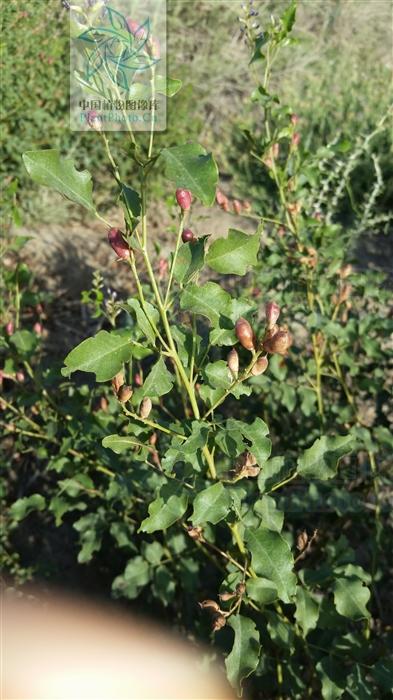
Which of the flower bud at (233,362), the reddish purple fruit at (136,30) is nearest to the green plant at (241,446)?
the flower bud at (233,362)

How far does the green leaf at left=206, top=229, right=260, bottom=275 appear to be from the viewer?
2.94ft

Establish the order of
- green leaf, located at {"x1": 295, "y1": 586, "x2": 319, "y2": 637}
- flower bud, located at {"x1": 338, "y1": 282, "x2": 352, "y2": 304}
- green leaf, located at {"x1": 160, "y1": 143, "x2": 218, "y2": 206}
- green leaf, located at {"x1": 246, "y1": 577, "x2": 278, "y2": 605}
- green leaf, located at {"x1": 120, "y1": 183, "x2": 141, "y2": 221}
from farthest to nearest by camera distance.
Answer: flower bud, located at {"x1": 338, "y1": 282, "x2": 352, "y2": 304}, green leaf, located at {"x1": 295, "y1": 586, "x2": 319, "y2": 637}, green leaf, located at {"x1": 246, "y1": 577, "x2": 278, "y2": 605}, green leaf, located at {"x1": 120, "y1": 183, "x2": 141, "y2": 221}, green leaf, located at {"x1": 160, "y1": 143, "x2": 218, "y2": 206}

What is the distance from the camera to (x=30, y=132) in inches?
139

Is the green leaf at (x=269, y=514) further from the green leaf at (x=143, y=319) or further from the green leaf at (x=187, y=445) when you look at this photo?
the green leaf at (x=143, y=319)

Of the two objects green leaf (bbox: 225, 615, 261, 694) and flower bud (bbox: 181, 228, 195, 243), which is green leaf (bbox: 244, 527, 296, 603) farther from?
flower bud (bbox: 181, 228, 195, 243)

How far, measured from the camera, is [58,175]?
84cm

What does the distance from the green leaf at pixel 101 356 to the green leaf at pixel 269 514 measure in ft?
1.42

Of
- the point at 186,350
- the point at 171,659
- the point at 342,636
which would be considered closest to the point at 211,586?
the point at 171,659

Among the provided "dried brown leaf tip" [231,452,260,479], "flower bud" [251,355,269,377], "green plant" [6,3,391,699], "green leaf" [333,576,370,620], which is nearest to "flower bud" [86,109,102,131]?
"green plant" [6,3,391,699]

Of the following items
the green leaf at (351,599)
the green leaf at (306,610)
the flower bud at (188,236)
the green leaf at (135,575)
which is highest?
the flower bud at (188,236)

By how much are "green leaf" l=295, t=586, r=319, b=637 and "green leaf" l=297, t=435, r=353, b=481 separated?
0.87ft

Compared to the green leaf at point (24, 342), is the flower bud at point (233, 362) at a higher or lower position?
higher

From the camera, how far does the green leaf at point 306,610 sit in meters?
1.19

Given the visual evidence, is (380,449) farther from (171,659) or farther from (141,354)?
(141,354)
